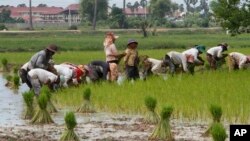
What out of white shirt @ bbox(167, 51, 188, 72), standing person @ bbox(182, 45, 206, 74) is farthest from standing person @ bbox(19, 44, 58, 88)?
standing person @ bbox(182, 45, 206, 74)

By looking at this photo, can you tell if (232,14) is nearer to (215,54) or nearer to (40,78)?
(215,54)

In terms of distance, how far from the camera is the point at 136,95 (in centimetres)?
1343

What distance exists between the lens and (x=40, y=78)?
47.5 feet

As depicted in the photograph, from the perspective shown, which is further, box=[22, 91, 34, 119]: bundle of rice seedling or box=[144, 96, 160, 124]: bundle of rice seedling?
box=[22, 91, 34, 119]: bundle of rice seedling

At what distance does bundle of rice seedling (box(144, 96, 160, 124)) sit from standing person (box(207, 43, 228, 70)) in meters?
9.66

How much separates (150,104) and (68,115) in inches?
69.3

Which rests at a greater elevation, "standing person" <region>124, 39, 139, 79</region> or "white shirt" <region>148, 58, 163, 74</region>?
"standing person" <region>124, 39, 139, 79</region>

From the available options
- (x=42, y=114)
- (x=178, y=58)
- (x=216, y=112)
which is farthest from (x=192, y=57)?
(x=216, y=112)

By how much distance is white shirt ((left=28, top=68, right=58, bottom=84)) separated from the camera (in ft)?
47.1

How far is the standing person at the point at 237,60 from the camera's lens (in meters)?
19.8

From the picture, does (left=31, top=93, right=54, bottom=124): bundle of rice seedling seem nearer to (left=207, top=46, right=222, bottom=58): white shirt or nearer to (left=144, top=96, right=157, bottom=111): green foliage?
(left=144, top=96, right=157, bottom=111): green foliage

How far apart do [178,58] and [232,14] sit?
16.0 ft

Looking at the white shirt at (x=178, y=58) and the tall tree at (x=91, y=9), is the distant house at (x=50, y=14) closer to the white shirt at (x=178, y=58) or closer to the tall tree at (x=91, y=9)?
the tall tree at (x=91, y=9)

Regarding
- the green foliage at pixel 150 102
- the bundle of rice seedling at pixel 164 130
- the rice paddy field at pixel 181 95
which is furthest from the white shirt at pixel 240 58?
the bundle of rice seedling at pixel 164 130
